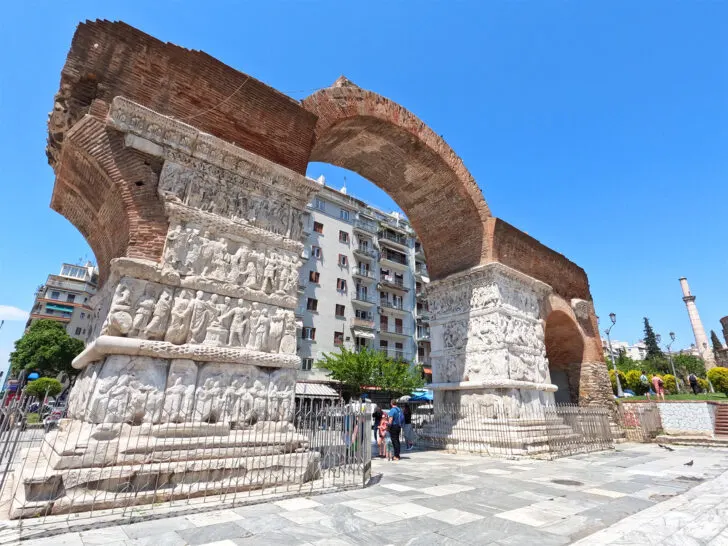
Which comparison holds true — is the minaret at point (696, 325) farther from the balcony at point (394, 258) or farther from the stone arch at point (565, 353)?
the stone arch at point (565, 353)

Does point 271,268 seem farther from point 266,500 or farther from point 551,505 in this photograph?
point 551,505

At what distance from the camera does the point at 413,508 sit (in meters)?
4.01

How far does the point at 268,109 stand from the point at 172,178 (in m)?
2.12

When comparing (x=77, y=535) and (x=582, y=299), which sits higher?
(x=582, y=299)

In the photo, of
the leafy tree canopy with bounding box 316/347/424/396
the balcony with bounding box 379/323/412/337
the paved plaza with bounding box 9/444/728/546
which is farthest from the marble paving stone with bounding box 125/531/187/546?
the balcony with bounding box 379/323/412/337

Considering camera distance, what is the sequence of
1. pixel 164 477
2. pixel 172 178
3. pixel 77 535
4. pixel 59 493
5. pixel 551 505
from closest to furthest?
pixel 77 535, pixel 59 493, pixel 164 477, pixel 551 505, pixel 172 178

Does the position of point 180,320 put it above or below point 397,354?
below

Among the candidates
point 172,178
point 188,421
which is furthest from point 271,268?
point 188,421

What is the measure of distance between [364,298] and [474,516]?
2672cm

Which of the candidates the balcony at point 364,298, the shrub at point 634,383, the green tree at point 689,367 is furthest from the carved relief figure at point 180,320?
the green tree at point 689,367

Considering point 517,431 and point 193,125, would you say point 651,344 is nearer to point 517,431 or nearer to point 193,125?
point 517,431

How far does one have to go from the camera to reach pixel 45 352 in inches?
1244

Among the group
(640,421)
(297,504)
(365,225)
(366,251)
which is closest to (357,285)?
(366,251)

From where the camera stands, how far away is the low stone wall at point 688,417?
12.7 meters
